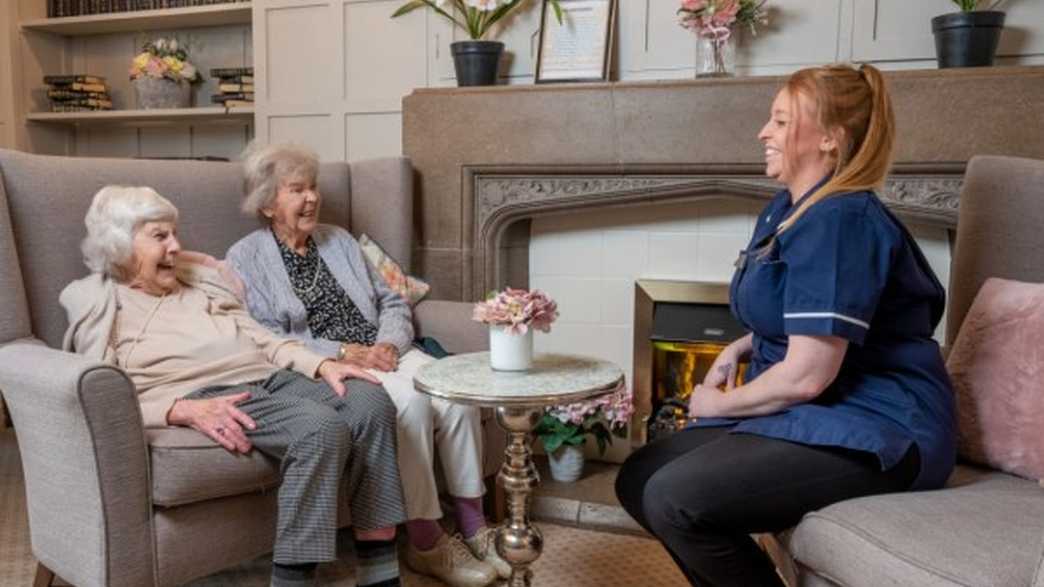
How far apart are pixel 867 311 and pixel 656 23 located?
63.8 inches

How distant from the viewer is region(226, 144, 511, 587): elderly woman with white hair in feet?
6.48

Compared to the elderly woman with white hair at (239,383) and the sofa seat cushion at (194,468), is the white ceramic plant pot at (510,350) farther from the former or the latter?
the sofa seat cushion at (194,468)

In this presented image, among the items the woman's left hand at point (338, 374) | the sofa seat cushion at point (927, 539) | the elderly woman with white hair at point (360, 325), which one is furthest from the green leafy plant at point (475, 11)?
the sofa seat cushion at point (927, 539)

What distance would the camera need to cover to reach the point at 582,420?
2.67 metres

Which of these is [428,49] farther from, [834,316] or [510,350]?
[834,316]

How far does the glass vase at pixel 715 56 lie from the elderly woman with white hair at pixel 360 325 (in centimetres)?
113

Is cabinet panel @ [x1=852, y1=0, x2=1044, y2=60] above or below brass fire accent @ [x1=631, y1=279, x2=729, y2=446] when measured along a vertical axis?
above

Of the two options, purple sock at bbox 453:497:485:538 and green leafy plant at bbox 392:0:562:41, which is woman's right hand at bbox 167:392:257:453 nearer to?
purple sock at bbox 453:497:485:538

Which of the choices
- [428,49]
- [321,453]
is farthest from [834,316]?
[428,49]

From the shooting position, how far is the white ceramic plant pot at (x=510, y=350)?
1658 millimetres

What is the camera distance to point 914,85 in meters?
2.27

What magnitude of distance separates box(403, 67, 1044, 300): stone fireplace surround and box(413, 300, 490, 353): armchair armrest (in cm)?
41

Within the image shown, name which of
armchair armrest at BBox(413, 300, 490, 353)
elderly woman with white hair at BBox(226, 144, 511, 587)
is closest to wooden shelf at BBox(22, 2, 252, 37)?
elderly woman with white hair at BBox(226, 144, 511, 587)

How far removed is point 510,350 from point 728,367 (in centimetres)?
44
